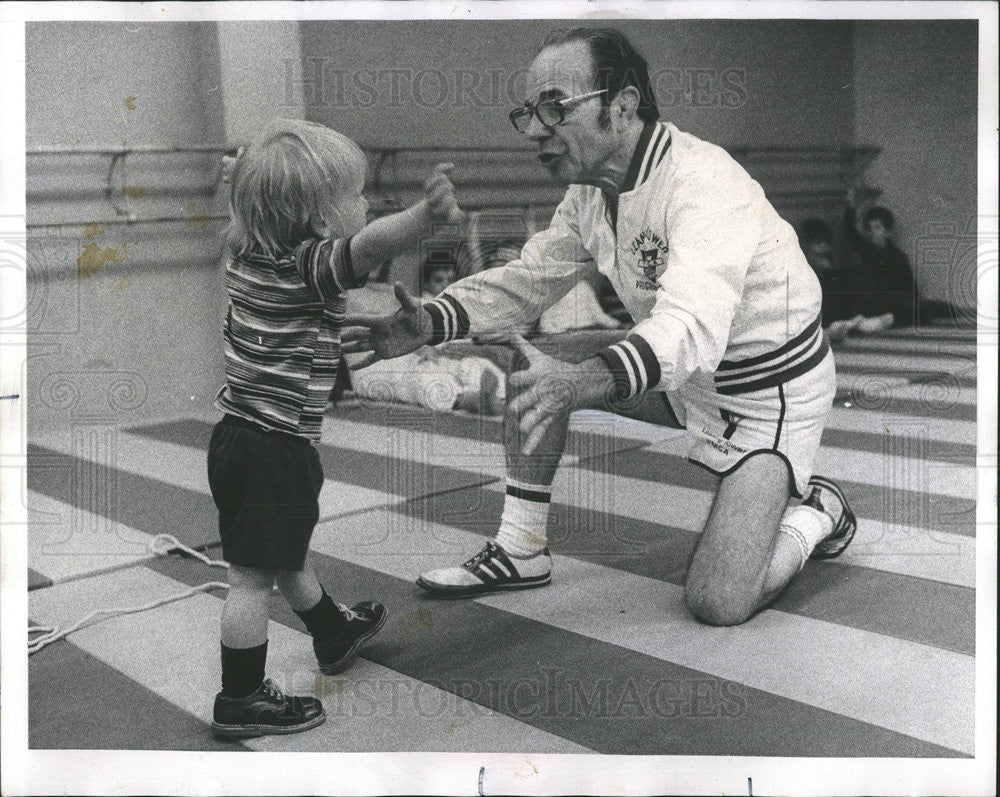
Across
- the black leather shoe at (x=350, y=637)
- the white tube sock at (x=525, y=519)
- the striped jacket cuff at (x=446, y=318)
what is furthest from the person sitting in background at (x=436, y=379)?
the black leather shoe at (x=350, y=637)

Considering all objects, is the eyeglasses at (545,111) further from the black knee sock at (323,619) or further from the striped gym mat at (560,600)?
the black knee sock at (323,619)

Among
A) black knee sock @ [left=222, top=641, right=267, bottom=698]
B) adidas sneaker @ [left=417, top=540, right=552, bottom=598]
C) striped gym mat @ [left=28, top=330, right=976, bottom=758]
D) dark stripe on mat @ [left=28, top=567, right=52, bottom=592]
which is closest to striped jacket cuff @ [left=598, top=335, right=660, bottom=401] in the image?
striped gym mat @ [left=28, top=330, right=976, bottom=758]

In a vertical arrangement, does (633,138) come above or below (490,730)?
above

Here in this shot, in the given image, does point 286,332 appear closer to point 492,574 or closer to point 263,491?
point 263,491

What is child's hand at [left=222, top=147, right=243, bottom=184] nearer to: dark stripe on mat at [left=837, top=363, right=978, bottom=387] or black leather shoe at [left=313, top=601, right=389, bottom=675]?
black leather shoe at [left=313, top=601, right=389, bottom=675]

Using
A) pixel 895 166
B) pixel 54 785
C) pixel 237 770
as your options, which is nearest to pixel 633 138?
pixel 895 166

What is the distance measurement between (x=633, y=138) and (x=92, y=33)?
0.93m

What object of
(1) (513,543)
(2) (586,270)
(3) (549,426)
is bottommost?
(1) (513,543)

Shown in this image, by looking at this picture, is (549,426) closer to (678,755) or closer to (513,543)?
(513,543)

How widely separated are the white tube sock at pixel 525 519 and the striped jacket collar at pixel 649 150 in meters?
0.56

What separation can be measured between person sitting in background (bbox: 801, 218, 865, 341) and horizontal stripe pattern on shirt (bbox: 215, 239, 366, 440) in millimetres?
758

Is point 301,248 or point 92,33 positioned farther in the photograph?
point 92,33

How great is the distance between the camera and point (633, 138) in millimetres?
1859

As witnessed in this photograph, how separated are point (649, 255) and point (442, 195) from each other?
1.20 feet
